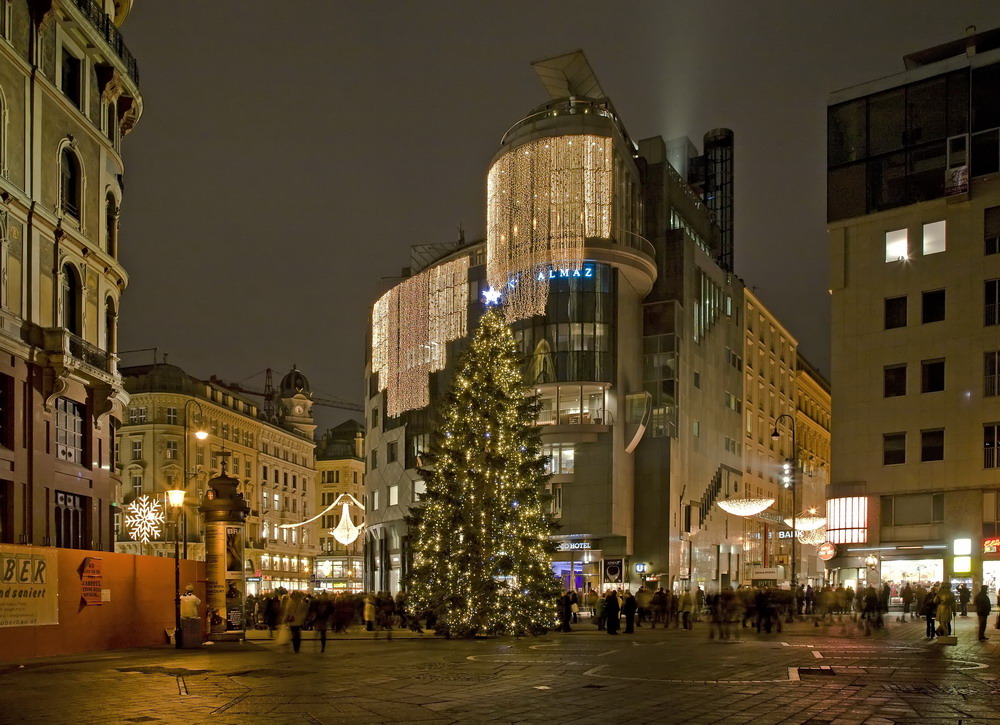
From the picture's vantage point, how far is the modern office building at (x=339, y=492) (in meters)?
134

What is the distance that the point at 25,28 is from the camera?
116ft

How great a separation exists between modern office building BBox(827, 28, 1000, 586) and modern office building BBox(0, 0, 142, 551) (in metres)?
33.4

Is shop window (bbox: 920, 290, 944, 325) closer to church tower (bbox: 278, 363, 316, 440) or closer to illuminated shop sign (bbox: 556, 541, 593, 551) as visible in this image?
illuminated shop sign (bbox: 556, 541, 593, 551)

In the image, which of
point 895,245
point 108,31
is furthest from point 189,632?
point 895,245

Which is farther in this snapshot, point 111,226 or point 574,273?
point 574,273

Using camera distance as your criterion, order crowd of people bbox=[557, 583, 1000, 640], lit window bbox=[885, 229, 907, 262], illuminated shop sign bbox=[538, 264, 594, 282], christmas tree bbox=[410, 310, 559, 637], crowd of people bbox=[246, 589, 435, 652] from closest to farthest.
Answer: crowd of people bbox=[246, 589, 435, 652] < crowd of people bbox=[557, 583, 1000, 640] < christmas tree bbox=[410, 310, 559, 637] < lit window bbox=[885, 229, 907, 262] < illuminated shop sign bbox=[538, 264, 594, 282]

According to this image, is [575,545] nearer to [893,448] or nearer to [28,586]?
[893,448]

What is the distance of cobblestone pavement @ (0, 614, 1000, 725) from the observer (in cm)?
1463

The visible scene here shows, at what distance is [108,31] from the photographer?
4184 cm

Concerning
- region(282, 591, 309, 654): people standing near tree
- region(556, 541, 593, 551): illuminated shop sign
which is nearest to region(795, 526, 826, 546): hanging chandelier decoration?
region(556, 541, 593, 551): illuminated shop sign

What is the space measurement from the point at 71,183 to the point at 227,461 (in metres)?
67.0

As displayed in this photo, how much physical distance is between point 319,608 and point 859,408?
106 ft

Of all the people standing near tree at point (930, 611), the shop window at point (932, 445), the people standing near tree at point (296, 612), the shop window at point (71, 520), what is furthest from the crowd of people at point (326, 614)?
the shop window at point (932, 445)

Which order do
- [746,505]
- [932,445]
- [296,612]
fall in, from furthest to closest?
[746,505] → [932,445] → [296,612]
